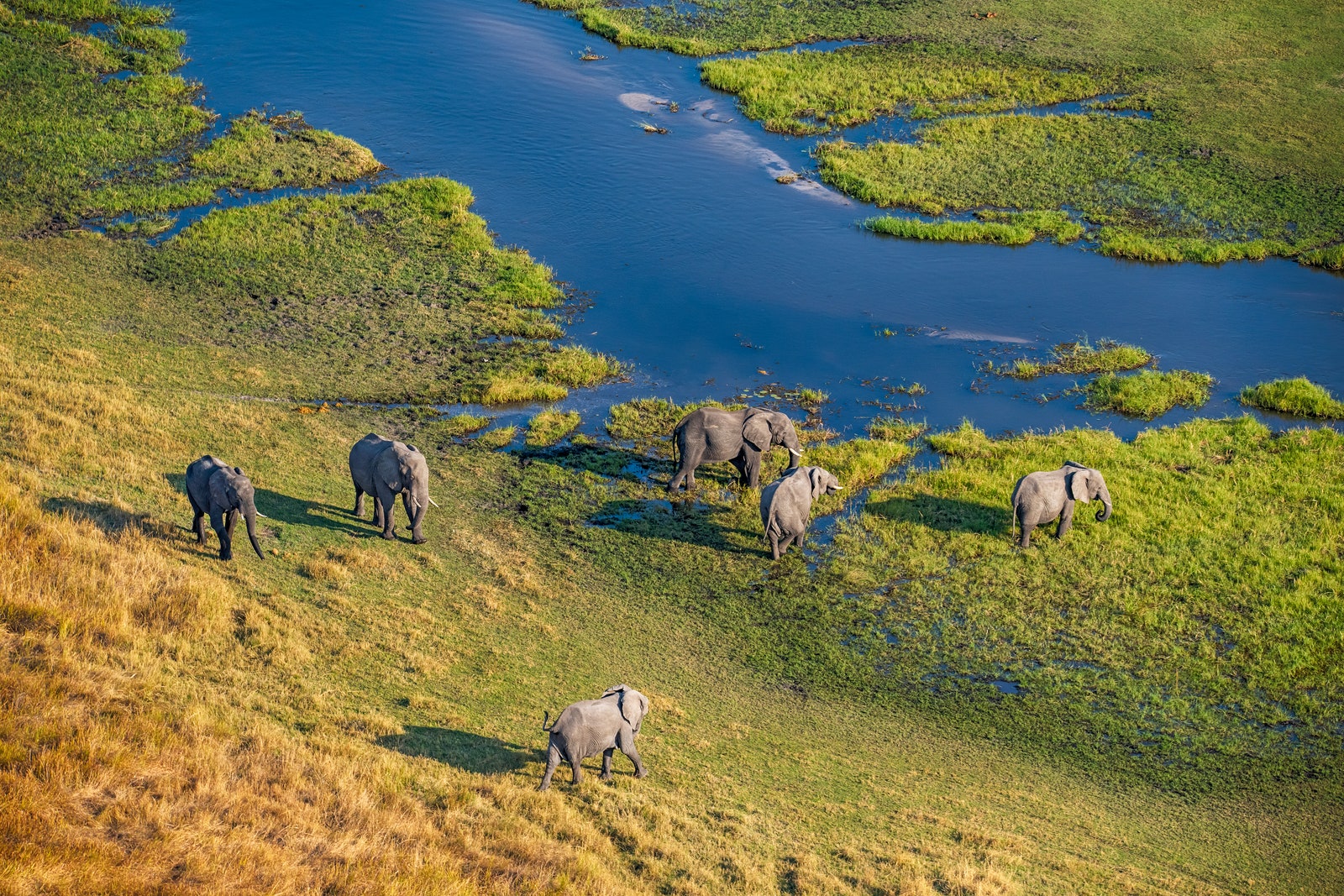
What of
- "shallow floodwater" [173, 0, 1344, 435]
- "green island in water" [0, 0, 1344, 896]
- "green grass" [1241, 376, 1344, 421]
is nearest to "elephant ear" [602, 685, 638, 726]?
"green island in water" [0, 0, 1344, 896]

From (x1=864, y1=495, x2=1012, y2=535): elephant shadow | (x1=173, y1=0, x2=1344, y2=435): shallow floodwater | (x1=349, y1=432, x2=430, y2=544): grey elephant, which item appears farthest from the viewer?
(x1=173, y1=0, x2=1344, y2=435): shallow floodwater

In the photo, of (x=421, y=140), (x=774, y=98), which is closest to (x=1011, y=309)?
(x=774, y=98)

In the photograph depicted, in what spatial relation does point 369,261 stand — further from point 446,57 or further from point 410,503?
point 446,57

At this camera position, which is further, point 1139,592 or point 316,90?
point 316,90

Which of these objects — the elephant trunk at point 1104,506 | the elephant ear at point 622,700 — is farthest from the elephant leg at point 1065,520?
the elephant ear at point 622,700

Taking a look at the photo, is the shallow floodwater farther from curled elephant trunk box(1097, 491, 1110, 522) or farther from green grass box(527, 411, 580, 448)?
curled elephant trunk box(1097, 491, 1110, 522)

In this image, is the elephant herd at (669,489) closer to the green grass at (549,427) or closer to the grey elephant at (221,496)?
the grey elephant at (221,496)
